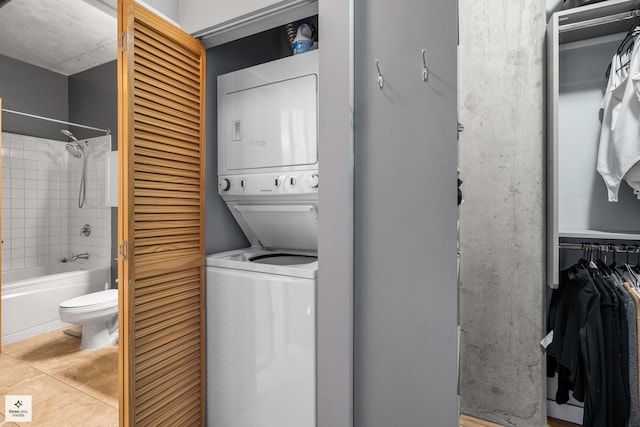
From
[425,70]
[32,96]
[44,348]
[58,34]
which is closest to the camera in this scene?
[425,70]

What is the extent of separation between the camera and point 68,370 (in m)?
2.34

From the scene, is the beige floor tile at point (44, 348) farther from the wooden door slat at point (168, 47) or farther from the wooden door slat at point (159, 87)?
the wooden door slat at point (168, 47)

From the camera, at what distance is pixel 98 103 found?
3457mm

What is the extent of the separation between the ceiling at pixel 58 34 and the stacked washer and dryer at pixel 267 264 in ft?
5.27

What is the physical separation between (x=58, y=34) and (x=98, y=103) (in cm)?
78

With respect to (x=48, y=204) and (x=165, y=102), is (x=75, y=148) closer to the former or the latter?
(x=48, y=204)

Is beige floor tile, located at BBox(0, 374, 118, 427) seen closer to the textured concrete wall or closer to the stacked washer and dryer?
the stacked washer and dryer

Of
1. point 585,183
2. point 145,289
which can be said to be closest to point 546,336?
point 585,183

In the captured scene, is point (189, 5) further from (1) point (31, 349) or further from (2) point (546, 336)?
(1) point (31, 349)

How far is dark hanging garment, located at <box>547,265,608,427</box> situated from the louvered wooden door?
1.98m

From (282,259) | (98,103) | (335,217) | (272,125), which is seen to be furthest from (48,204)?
(335,217)

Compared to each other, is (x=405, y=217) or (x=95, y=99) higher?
(x=95, y=99)

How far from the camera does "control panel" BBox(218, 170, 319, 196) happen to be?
1.50 m

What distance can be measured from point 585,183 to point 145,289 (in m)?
2.51
